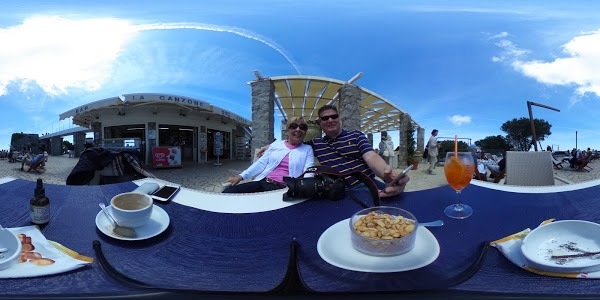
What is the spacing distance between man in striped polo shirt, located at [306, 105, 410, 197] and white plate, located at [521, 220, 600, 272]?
559 mm

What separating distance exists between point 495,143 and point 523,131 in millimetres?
104

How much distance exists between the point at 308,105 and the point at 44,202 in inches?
98.0

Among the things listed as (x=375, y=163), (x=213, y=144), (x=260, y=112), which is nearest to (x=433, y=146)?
(x=375, y=163)

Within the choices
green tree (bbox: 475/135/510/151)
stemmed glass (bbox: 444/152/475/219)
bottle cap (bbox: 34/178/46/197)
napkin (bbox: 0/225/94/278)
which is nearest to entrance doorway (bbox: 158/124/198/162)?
bottle cap (bbox: 34/178/46/197)

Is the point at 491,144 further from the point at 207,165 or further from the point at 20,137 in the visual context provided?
the point at 20,137

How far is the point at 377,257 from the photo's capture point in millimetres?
393

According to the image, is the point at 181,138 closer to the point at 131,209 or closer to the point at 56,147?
the point at 56,147

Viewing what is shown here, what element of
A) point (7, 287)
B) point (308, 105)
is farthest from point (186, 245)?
point (308, 105)

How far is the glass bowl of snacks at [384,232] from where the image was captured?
38 centimetres

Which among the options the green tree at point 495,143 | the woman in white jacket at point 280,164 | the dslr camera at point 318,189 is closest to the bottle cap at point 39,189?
the woman in white jacket at point 280,164

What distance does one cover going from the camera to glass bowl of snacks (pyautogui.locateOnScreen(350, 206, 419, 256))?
38cm

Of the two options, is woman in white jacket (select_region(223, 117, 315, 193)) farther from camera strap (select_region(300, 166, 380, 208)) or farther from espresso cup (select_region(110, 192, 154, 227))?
espresso cup (select_region(110, 192, 154, 227))

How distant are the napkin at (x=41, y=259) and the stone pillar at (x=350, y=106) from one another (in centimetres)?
213

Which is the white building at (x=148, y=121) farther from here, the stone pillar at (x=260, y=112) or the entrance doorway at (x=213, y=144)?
the stone pillar at (x=260, y=112)
